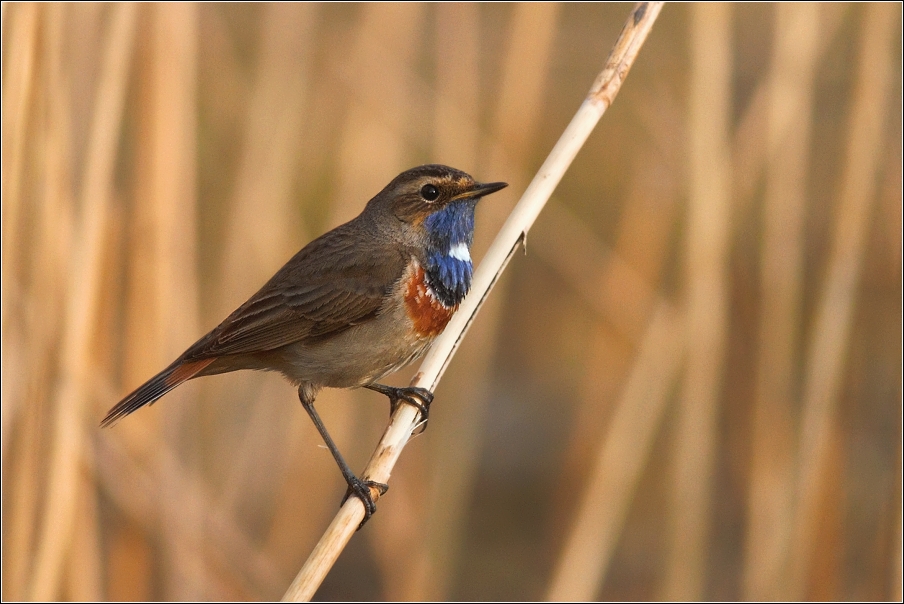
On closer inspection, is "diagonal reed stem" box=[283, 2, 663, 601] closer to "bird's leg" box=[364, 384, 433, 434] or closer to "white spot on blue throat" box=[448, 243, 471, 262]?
"bird's leg" box=[364, 384, 433, 434]

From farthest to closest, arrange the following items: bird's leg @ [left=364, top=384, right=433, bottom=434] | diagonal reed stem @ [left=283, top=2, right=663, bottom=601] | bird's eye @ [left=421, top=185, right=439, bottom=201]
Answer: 1. bird's eye @ [left=421, top=185, right=439, bottom=201]
2. bird's leg @ [left=364, top=384, right=433, bottom=434]
3. diagonal reed stem @ [left=283, top=2, right=663, bottom=601]

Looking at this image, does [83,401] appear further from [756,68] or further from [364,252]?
[756,68]

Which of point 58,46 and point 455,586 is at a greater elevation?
point 58,46

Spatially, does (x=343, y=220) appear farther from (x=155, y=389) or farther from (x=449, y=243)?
(x=155, y=389)

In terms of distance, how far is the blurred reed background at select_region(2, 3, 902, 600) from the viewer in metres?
3.24

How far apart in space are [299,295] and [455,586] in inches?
124

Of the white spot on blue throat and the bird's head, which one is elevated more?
the bird's head

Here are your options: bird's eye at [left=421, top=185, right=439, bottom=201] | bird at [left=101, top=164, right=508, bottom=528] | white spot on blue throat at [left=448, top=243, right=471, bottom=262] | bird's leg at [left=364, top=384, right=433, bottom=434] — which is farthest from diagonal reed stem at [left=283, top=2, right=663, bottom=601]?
bird's eye at [left=421, top=185, right=439, bottom=201]

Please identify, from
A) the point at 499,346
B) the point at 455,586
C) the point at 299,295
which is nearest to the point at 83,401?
the point at 299,295

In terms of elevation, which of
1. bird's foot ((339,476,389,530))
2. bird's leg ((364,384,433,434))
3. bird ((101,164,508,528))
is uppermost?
bird ((101,164,508,528))

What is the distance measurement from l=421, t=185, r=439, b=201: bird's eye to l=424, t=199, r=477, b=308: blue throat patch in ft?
0.19

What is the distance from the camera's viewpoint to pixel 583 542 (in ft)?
12.4

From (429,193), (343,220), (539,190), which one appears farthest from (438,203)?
(343,220)

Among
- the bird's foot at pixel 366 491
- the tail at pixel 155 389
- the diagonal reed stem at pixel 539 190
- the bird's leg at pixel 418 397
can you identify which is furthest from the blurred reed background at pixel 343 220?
the bird's foot at pixel 366 491
